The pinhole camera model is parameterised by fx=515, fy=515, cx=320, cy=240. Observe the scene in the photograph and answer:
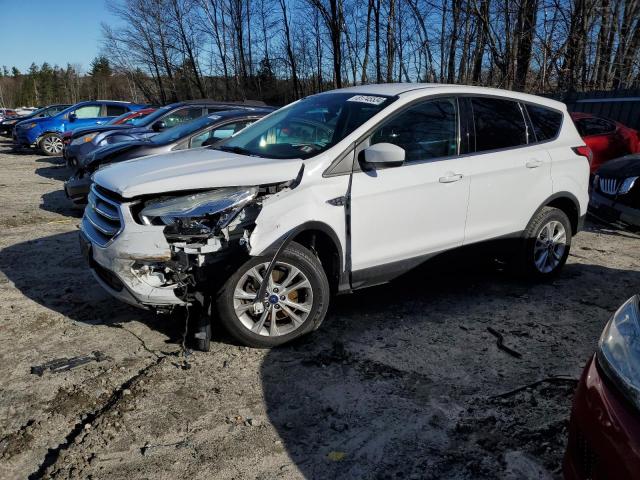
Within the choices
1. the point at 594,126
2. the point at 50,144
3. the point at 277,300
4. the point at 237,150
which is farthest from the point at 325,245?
the point at 50,144

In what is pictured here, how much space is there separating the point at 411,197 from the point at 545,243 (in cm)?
187

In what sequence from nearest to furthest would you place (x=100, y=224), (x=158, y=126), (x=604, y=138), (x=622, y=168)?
(x=100, y=224)
(x=622, y=168)
(x=158, y=126)
(x=604, y=138)

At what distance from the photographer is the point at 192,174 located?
10.9 ft

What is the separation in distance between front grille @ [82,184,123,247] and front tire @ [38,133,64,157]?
51.1 ft

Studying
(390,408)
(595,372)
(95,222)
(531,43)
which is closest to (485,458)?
(390,408)

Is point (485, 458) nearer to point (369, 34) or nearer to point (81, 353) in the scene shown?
point (81, 353)

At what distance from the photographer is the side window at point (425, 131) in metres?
3.89

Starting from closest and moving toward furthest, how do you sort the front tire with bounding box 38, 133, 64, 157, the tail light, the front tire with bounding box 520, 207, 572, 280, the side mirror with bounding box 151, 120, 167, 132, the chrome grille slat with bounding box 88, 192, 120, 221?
the chrome grille slat with bounding box 88, 192, 120, 221, the front tire with bounding box 520, 207, 572, 280, the tail light, the side mirror with bounding box 151, 120, 167, 132, the front tire with bounding box 38, 133, 64, 157

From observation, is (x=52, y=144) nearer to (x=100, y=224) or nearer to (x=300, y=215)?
(x=100, y=224)

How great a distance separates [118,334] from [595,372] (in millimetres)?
3121

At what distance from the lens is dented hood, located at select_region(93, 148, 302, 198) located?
10.7ft

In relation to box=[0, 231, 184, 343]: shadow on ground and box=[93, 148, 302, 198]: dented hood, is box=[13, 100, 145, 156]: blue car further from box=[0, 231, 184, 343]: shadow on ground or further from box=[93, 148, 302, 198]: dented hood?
box=[93, 148, 302, 198]: dented hood

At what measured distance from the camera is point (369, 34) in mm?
25641

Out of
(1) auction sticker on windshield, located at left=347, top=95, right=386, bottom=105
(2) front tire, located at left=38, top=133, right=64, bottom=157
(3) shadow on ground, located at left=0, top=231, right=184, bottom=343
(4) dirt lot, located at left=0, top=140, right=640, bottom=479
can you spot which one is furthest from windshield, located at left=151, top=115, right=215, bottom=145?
(2) front tire, located at left=38, top=133, right=64, bottom=157
